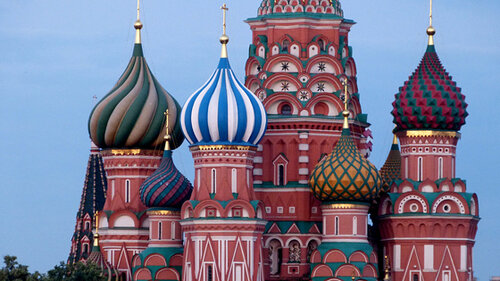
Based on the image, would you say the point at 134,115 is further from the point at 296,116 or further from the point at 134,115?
the point at 296,116

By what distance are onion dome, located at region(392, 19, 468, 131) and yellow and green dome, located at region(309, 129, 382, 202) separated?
9.02 ft

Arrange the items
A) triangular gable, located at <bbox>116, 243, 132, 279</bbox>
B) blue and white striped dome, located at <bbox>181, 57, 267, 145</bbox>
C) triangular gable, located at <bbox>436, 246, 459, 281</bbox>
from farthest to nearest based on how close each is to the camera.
→ triangular gable, located at <bbox>116, 243, 132, 279</bbox>
triangular gable, located at <bbox>436, 246, 459, 281</bbox>
blue and white striped dome, located at <bbox>181, 57, 267, 145</bbox>

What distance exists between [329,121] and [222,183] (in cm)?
601

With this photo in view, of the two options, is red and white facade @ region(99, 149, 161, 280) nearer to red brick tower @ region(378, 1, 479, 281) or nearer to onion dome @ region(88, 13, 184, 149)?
onion dome @ region(88, 13, 184, 149)

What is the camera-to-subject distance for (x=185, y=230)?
69.1 metres

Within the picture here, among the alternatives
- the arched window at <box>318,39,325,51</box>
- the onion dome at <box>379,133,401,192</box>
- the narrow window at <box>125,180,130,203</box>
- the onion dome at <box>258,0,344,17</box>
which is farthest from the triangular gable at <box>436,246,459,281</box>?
the narrow window at <box>125,180,130,203</box>

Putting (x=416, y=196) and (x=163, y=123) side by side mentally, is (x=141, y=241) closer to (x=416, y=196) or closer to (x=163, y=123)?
(x=163, y=123)

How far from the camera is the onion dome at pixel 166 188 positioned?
232ft

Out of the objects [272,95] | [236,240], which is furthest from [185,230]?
[272,95]

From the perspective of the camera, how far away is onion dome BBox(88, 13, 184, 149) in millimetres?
73938

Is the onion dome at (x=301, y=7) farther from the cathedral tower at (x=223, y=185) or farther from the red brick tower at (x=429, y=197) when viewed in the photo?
the cathedral tower at (x=223, y=185)

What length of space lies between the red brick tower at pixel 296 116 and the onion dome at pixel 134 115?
11.9 ft

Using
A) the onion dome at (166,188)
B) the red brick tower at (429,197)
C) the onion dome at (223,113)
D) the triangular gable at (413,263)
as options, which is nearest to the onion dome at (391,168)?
the red brick tower at (429,197)

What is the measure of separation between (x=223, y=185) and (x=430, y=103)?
8445 millimetres
